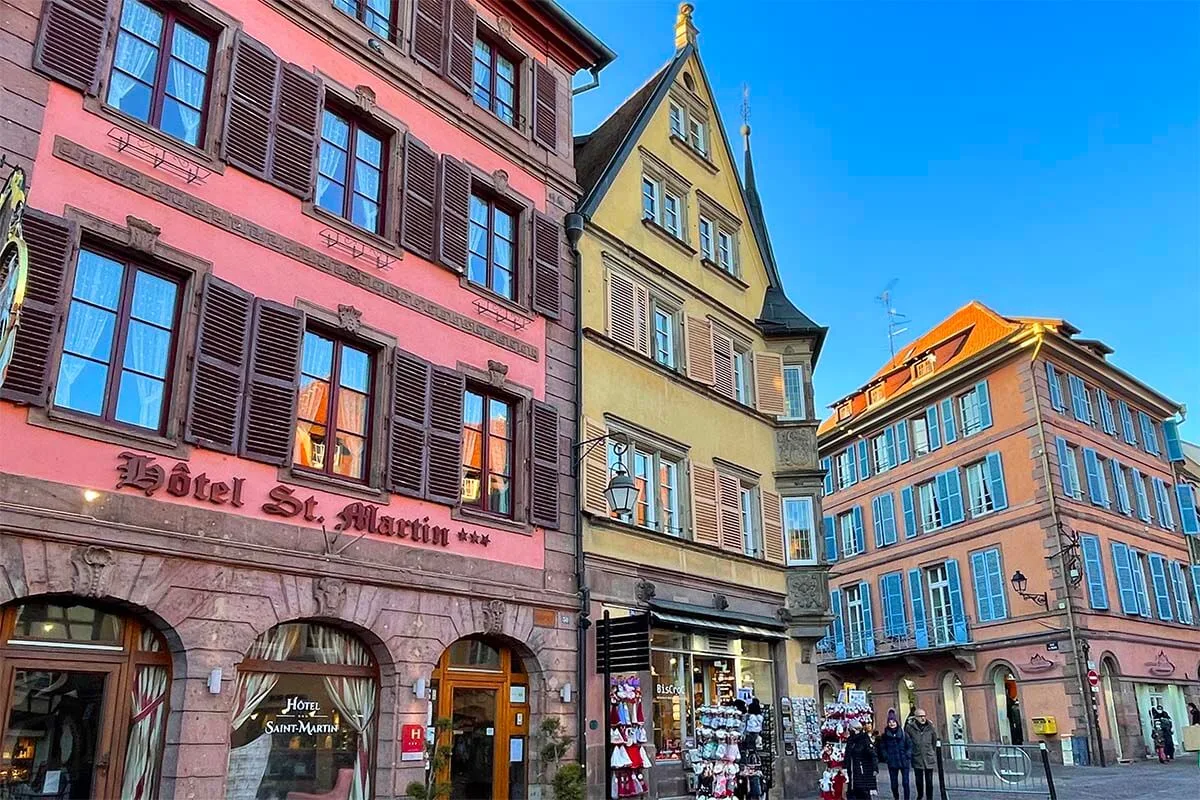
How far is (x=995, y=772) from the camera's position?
16391mm

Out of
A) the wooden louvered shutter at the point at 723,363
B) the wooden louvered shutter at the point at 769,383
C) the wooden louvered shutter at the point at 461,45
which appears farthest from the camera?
the wooden louvered shutter at the point at 769,383

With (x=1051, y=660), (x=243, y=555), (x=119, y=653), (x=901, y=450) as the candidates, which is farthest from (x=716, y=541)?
(x=901, y=450)

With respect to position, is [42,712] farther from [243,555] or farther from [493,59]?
[493,59]

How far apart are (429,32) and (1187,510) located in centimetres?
3441

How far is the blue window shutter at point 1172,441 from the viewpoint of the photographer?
3666 cm

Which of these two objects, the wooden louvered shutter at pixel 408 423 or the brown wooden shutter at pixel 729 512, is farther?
the brown wooden shutter at pixel 729 512

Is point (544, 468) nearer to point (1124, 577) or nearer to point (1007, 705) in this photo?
point (1007, 705)

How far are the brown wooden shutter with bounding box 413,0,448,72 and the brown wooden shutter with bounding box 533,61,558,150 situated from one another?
2149 mm

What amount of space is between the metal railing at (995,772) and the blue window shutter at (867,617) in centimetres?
1917

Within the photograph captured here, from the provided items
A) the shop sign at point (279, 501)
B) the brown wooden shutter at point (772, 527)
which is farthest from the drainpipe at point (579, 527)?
the brown wooden shutter at point (772, 527)

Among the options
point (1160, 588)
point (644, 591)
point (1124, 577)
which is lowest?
point (644, 591)

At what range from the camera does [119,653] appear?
8.97 meters

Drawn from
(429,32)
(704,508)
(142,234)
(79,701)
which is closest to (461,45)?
(429,32)

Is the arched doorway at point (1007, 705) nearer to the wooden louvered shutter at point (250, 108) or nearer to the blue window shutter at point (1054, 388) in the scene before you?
the blue window shutter at point (1054, 388)
